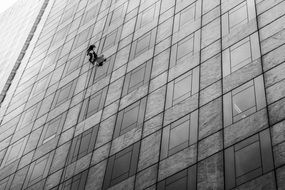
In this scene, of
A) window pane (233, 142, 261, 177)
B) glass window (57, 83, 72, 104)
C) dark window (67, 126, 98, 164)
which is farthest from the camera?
glass window (57, 83, 72, 104)

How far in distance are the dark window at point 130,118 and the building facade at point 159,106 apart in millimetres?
123

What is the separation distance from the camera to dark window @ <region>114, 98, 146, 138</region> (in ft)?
131

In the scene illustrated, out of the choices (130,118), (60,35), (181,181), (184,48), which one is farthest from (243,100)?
(60,35)

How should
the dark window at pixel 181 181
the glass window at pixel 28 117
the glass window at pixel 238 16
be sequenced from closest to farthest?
the dark window at pixel 181 181
the glass window at pixel 238 16
the glass window at pixel 28 117

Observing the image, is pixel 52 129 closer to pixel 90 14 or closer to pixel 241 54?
pixel 90 14

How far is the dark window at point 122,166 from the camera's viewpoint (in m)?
36.8

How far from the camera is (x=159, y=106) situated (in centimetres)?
3888

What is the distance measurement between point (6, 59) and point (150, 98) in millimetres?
52317

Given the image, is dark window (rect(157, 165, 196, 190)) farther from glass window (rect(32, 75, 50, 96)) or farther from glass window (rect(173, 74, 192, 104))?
glass window (rect(32, 75, 50, 96))

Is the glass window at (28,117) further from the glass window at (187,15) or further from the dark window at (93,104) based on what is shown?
the glass window at (187,15)

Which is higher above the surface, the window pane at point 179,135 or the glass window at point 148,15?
the glass window at point 148,15

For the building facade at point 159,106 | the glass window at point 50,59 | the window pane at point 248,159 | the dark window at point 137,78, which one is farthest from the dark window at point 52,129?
the window pane at point 248,159

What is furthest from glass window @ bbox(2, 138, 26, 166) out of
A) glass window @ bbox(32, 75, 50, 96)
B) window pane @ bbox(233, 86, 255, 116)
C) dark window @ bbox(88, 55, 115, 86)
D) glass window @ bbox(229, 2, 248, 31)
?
window pane @ bbox(233, 86, 255, 116)

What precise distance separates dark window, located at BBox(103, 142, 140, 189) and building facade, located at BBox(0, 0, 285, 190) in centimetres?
11
